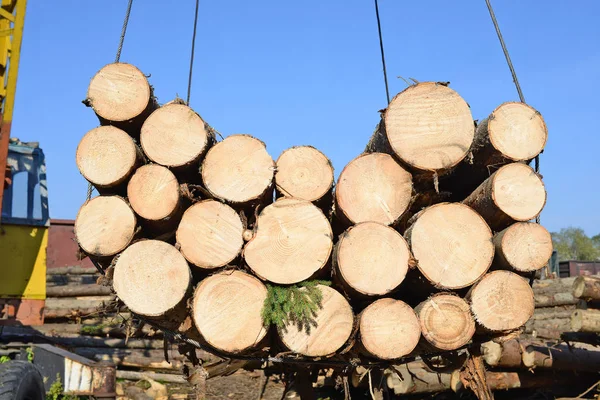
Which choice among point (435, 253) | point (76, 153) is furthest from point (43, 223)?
point (435, 253)

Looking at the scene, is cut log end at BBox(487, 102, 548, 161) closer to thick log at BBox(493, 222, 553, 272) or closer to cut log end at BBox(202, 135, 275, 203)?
thick log at BBox(493, 222, 553, 272)

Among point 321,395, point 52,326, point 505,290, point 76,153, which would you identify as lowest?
point 321,395

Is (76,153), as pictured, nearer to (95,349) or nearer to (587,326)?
(587,326)

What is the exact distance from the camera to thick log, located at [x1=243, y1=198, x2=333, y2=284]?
411cm

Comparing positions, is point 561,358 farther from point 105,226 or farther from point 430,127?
point 105,226

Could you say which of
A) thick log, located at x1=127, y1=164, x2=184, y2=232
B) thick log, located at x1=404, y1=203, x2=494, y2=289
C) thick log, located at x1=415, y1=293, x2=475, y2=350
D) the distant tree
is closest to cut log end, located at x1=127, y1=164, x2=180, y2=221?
thick log, located at x1=127, y1=164, x2=184, y2=232

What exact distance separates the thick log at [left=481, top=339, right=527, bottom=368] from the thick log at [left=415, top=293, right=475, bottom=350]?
449 cm

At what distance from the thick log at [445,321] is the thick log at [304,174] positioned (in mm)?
1025

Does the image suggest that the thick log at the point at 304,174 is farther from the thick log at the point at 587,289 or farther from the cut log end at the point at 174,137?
the thick log at the point at 587,289

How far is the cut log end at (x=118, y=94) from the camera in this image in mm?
4328

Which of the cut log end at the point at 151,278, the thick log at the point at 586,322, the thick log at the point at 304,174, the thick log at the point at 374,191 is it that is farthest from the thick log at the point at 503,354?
the cut log end at the point at 151,278

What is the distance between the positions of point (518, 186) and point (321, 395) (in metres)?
6.33

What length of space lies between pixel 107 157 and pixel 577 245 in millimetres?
56660

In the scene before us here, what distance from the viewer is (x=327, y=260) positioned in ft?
13.5
